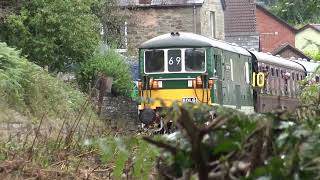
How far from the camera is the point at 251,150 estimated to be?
9.45 feet

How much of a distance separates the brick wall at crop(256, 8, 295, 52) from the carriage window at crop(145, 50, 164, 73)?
4588 cm

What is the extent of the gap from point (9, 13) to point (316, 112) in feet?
81.9

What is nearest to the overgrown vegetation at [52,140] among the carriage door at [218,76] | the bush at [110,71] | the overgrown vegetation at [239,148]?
the overgrown vegetation at [239,148]

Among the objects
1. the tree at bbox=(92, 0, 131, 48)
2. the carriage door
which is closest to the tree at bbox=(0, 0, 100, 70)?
the carriage door

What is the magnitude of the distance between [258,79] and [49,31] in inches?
301

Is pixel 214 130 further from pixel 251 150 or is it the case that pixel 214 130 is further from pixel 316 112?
pixel 316 112

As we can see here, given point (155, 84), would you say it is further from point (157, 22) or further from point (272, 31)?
point (272, 31)

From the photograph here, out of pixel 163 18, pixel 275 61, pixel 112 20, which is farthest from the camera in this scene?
pixel 163 18

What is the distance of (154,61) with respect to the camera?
2678 centimetres

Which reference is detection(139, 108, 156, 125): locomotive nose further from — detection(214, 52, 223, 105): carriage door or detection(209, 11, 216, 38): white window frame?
detection(209, 11, 216, 38): white window frame

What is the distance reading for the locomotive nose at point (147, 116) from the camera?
2396 centimetres

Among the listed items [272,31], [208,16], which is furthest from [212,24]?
[272,31]

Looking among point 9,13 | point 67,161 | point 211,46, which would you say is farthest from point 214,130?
point 9,13

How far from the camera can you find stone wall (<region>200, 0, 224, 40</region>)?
4291cm
